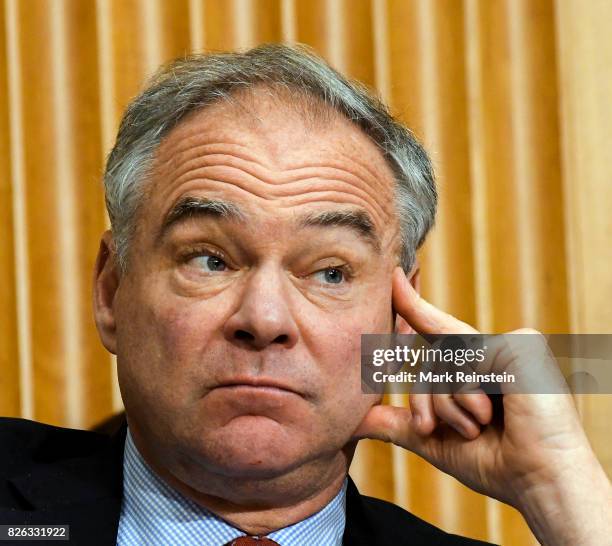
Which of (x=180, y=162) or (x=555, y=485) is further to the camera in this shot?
(x=180, y=162)

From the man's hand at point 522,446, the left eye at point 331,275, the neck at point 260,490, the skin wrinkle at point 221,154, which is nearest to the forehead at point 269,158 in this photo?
the skin wrinkle at point 221,154

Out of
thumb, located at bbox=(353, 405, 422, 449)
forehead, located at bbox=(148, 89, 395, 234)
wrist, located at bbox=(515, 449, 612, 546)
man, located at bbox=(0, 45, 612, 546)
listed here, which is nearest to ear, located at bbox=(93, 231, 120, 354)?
man, located at bbox=(0, 45, 612, 546)

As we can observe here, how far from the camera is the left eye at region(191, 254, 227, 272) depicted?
1587 millimetres

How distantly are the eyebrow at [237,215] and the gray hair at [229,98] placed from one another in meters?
0.11

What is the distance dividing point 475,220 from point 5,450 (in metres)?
1.03

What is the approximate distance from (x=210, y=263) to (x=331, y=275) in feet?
0.62

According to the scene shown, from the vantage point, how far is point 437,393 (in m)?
1.59

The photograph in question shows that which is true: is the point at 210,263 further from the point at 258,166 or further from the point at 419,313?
the point at 419,313

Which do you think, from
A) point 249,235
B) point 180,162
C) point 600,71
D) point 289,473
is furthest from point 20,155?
point 600,71

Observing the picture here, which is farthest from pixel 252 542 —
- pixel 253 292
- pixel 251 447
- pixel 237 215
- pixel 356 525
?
pixel 237 215

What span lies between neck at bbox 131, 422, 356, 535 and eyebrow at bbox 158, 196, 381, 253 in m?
0.35

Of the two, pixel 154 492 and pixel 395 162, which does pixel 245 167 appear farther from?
pixel 154 492

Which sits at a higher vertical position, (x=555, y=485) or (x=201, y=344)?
(x=201, y=344)

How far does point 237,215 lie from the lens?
1.57m
